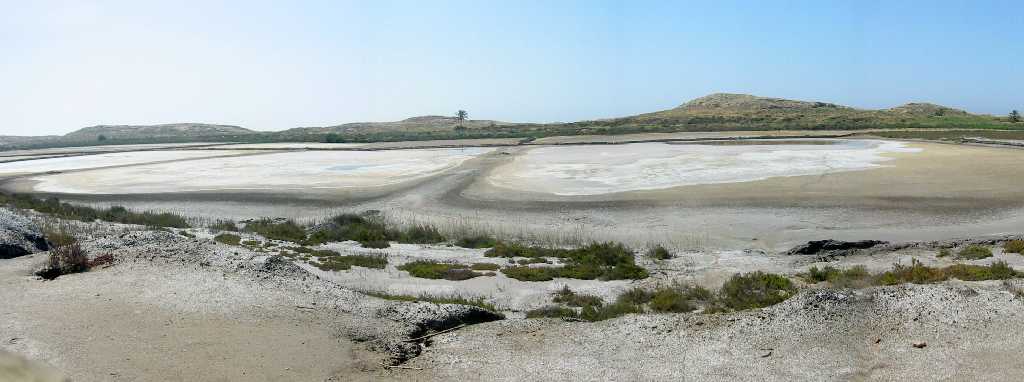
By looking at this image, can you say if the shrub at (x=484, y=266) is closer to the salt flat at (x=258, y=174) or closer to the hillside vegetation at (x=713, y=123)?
the salt flat at (x=258, y=174)

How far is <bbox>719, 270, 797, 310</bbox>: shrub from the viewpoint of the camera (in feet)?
37.9

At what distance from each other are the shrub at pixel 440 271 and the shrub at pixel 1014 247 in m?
13.2

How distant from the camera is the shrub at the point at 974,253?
1590cm

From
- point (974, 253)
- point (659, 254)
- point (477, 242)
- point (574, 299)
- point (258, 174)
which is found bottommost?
point (477, 242)

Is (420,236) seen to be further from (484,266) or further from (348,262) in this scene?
(484,266)

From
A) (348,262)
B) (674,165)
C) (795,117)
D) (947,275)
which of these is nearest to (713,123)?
(795,117)

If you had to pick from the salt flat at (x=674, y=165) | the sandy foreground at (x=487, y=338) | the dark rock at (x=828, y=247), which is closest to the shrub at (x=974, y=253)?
the dark rock at (x=828, y=247)

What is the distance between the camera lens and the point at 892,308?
9234 mm

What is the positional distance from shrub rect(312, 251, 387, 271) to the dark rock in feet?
38.2

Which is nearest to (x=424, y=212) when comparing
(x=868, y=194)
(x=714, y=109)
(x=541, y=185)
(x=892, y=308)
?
(x=541, y=185)

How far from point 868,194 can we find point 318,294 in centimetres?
2510

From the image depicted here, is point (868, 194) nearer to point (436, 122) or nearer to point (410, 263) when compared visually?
point (410, 263)

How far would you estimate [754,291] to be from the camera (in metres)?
12.7

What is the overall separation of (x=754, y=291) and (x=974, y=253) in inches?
296
